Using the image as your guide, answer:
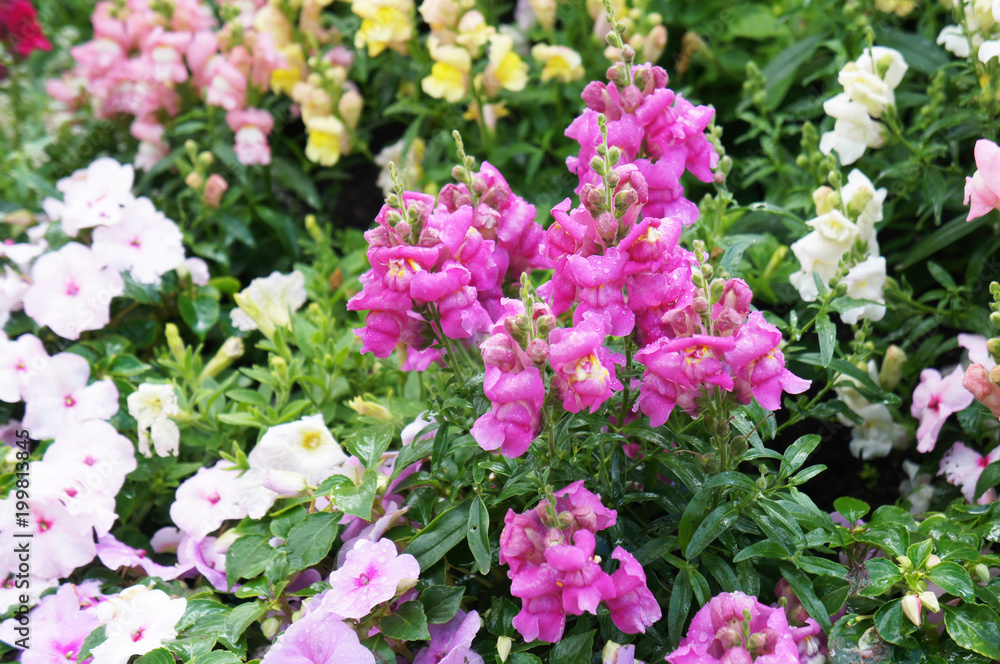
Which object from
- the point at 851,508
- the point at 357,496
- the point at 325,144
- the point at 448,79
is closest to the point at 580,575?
the point at 357,496

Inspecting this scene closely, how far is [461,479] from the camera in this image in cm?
130

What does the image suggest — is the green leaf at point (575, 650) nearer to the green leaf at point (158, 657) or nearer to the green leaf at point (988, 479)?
the green leaf at point (158, 657)

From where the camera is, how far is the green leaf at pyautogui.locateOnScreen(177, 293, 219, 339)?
2.01m

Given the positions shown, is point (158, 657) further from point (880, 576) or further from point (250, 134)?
point (250, 134)

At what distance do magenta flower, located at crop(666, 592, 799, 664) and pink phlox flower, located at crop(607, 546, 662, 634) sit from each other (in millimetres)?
60

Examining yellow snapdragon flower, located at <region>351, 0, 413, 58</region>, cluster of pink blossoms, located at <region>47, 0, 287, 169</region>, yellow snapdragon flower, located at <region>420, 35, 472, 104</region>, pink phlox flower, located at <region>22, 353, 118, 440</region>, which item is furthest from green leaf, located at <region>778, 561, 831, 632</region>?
cluster of pink blossoms, located at <region>47, 0, 287, 169</region>

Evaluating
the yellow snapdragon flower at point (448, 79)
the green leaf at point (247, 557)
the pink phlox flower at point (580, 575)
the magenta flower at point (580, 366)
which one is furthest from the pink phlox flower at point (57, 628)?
the yellow snapdragon flower at point (448, 79)

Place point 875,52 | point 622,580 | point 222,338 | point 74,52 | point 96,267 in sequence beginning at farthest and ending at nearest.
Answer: point 74,52 → point 222,338 → point 96,267 → point 875,52 → point 622,580

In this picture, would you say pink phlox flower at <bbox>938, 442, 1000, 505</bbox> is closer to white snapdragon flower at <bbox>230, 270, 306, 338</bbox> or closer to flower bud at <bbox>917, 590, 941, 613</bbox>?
flower bud at <bbox>917, 590, 941, 613</bbox>

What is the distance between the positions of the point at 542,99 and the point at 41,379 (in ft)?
4.74

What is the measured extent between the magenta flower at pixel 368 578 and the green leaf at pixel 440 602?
0.08 metres

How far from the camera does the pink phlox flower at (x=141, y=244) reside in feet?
6.28

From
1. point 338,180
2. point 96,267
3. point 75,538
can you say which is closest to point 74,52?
point 338,180

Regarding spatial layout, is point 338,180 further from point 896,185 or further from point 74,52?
point 896,185
